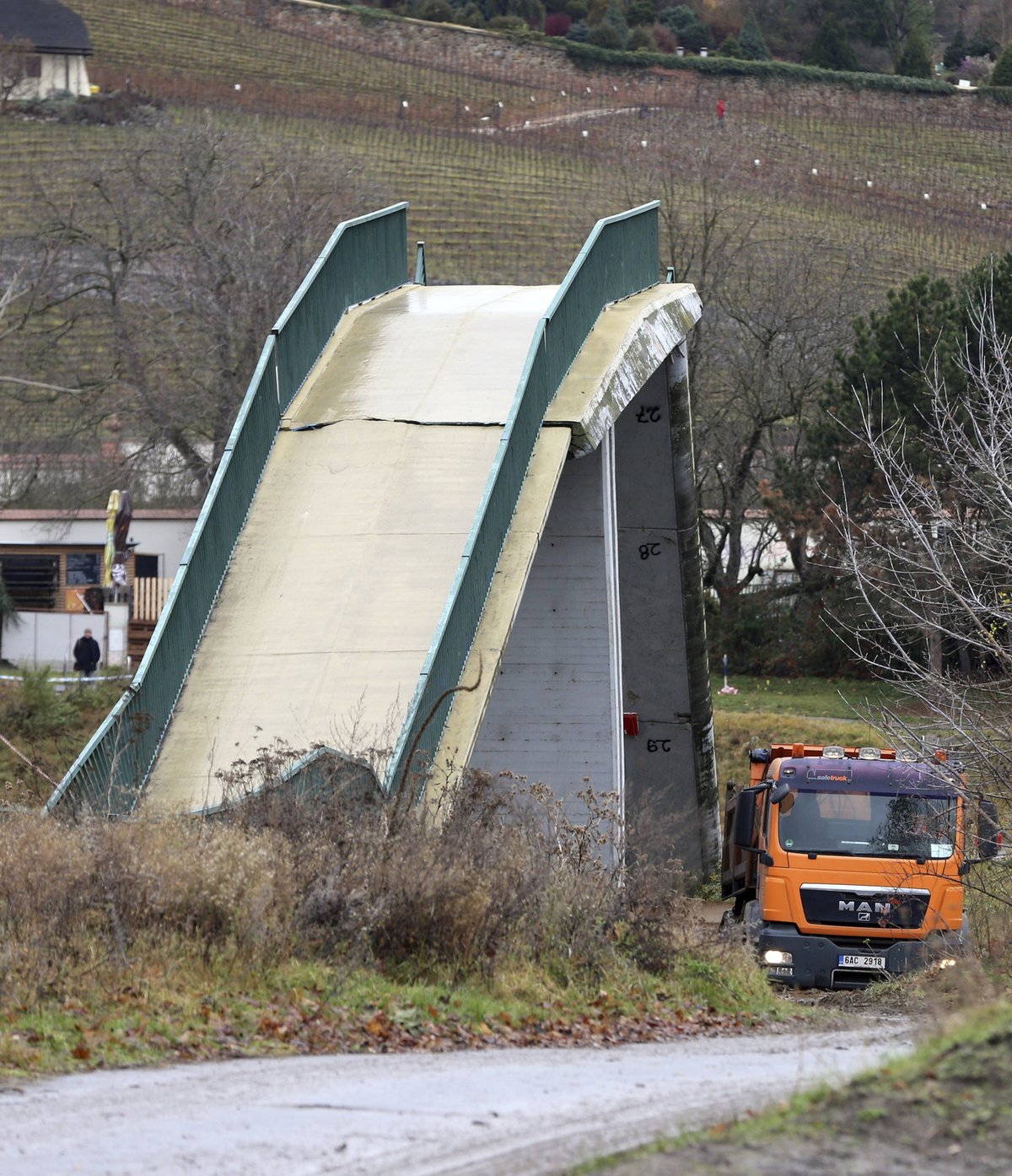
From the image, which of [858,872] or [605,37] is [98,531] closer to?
[858,872]

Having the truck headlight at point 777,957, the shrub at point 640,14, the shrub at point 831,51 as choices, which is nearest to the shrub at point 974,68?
the shrub at point 831,51

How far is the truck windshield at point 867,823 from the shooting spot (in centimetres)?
1648

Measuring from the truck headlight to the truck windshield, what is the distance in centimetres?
94

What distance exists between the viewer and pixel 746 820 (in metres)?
17.4

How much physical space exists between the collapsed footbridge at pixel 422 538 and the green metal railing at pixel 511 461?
3 cm

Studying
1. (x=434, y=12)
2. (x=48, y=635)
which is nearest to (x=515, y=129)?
(x=434, y=12)

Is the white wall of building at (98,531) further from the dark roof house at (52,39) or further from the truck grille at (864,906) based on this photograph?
the dark roof house at (52,39)

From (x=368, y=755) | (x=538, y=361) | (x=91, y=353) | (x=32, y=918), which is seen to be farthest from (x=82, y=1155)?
(x=91, y=353)

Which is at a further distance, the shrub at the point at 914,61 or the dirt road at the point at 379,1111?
the shrub at the point at 914,61

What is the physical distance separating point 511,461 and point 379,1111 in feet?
29.1

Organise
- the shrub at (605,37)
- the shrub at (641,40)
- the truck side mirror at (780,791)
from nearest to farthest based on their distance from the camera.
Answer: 1. the truck side mirror at (780,791)
2. the shrub at (605,37)
3. the shrub at (641,40)

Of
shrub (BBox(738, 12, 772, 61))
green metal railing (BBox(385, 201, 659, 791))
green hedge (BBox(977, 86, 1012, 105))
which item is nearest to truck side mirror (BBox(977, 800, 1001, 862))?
green metal railing (BBox(385, 201, 659, 791))

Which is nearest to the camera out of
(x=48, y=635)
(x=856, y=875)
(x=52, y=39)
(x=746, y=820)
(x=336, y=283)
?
(x=856, y=875)

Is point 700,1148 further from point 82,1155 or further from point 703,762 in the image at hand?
point 703,762
